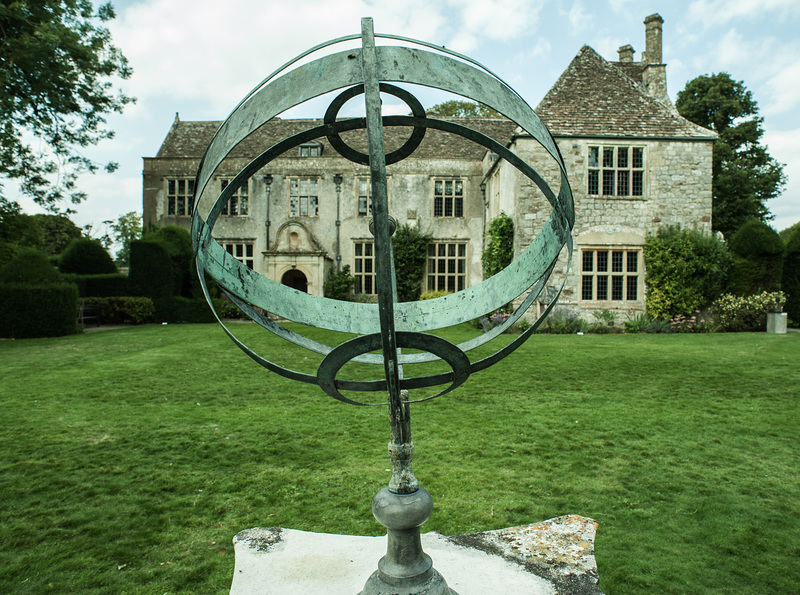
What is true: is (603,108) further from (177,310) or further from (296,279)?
(177,310)

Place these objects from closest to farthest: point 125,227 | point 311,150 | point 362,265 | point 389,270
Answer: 1. point 389,270
2. point 362,265
3. point 311,150
4. point 125,227

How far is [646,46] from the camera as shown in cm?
2172

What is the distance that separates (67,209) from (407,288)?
13.8 m

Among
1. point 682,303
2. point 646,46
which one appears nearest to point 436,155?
point 646,46

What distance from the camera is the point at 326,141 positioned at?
1041 inches

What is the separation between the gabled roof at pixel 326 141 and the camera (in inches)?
992

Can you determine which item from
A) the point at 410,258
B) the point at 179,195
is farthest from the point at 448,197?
the point at 179,195

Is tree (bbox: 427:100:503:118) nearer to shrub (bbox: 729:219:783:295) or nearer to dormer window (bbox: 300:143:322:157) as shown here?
dormer window (bbox: 300:143:322:157)

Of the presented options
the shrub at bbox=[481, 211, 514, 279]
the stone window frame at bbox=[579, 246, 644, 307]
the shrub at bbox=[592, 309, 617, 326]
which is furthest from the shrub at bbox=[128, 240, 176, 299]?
the shrub at bbox=[592, 309, 617, 326]

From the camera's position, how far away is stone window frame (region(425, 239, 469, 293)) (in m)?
24.8

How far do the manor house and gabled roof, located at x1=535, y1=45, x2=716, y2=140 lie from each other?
0.05 metres

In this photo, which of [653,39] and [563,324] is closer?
[563,324]

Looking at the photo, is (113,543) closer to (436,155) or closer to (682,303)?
(682,303)

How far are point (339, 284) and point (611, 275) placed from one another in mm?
11945
